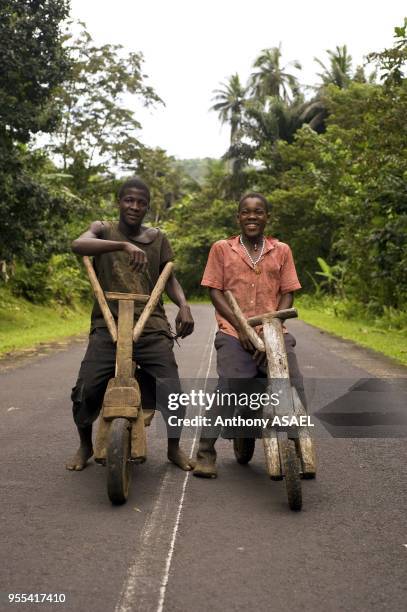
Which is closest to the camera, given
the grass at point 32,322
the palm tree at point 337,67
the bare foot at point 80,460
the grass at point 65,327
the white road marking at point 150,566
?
the white road marking at point 150,566

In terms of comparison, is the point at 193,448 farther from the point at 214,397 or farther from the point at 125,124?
the point at 125,124

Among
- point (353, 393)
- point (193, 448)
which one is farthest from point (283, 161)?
point (193, 448)

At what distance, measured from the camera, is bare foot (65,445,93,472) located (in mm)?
5047

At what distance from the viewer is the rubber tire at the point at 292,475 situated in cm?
405

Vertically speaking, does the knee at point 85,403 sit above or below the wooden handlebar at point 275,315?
below

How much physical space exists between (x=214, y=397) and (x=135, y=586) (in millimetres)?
1831

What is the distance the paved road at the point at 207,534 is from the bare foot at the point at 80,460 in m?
0.05

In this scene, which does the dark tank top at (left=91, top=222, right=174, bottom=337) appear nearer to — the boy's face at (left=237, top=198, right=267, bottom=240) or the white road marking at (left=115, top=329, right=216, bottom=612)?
the boy's face at (left=237, top=198, right=267, bottom=240)

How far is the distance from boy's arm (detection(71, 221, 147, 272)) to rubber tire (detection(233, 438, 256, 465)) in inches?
56.4

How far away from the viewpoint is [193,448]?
5867 millimetres

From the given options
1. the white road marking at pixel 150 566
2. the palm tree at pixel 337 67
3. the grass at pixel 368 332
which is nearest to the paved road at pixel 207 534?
the white road marking at pixel 150 566

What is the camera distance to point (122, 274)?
16.0 ft

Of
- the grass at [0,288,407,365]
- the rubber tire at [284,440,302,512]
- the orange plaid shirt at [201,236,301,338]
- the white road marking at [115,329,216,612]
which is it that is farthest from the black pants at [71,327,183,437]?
the grass at [0,288,407,365]

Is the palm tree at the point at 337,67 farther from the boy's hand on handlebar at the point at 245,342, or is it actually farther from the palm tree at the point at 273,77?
the boy's hand on handlebar at the point at 245,342
